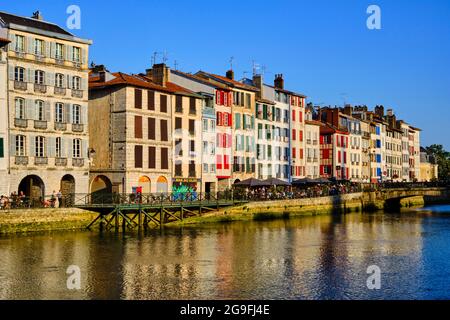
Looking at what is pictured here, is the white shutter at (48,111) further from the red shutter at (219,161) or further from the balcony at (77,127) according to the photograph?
the red shutter at (219,161)

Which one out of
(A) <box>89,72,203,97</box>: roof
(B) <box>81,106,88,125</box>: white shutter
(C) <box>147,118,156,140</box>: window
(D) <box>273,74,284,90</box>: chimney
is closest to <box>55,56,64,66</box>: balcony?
(B) <box>81,106,88,125</box>: white shutter

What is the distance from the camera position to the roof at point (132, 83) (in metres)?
58.2

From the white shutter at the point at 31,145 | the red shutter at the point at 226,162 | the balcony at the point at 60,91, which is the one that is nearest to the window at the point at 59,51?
the balcony at the point at 60,91

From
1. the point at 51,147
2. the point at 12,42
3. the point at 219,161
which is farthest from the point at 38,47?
the point at 219,161

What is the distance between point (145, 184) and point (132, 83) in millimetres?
8629

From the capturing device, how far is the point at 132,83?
5800 centimetres

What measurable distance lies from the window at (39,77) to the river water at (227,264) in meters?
12.7

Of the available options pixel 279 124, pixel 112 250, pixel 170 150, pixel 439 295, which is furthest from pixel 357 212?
pixel 439 295

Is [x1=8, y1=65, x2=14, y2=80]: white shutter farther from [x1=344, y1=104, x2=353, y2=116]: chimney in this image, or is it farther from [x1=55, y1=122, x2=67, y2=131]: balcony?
[x1=344, y1=104, x2=353, y2=116]: chimney

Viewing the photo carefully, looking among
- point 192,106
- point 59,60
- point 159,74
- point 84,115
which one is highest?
point 159,74

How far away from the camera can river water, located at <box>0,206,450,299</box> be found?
27641mm

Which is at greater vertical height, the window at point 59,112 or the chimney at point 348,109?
the chimney at point 348,109

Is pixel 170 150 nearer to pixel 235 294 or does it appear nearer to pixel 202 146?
pixel 202 146

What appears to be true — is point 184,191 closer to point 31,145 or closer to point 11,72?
point 31,145
